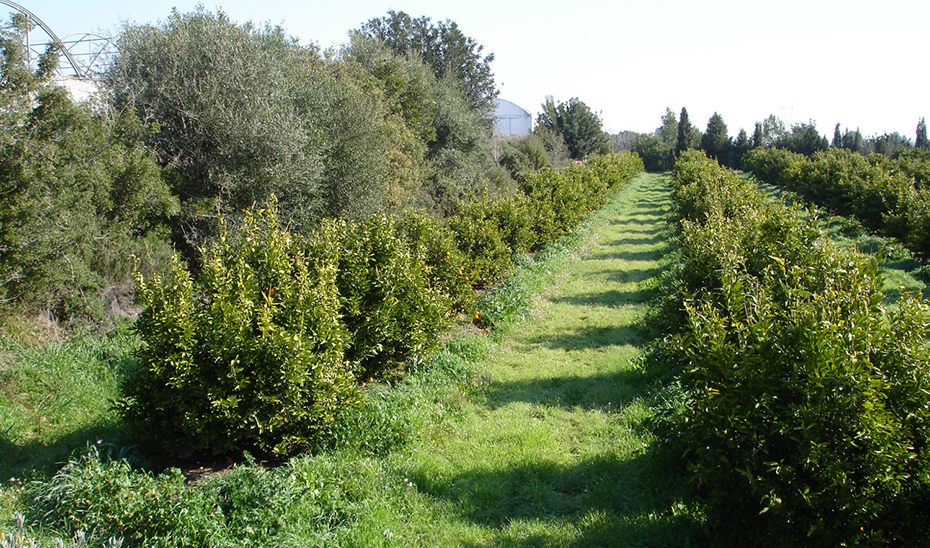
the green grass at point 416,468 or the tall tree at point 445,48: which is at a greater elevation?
the tall tree at point 445,48

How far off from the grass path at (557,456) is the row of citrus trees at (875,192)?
8946mm

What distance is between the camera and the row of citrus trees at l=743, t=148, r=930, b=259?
13.0 m

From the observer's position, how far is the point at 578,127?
167 ft

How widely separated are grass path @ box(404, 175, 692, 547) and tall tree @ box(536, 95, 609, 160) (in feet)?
146

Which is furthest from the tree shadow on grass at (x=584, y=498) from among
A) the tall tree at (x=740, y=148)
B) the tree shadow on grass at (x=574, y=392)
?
the tall tree at (x=740, y=148)

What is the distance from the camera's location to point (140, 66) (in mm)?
10430

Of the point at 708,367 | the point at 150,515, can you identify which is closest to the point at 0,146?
the point at 150,515

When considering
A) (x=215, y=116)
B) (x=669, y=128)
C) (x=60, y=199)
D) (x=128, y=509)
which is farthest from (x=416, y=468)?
(x=669, y=128)

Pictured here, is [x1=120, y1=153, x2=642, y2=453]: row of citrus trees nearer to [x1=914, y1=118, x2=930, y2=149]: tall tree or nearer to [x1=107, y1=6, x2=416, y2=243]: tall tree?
[x1=107, y1=6, x2=416, y2=243]: tall tree

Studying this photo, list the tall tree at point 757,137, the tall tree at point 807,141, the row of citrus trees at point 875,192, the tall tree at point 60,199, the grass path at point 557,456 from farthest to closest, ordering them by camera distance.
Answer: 1. the tall tree at point 757,137
2. the tall tree at point 807,141
3. the row of citrus trees at point 875,192
4. the tall tree at point 60,199
5. the grass path at point 557,456

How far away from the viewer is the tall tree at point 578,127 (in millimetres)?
50844

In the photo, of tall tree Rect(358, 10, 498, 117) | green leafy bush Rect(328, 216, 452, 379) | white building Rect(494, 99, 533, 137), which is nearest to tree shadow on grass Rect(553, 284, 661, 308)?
green leafy bush Rect(328, 216, 452, 379)

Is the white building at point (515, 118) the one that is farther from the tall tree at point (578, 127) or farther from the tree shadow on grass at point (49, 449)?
the tree shadow on grass at point (49, 449)

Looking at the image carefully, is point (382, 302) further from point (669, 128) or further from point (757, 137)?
point (669, 128)
